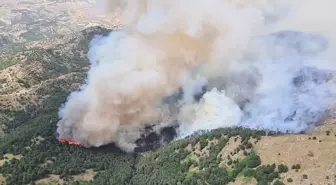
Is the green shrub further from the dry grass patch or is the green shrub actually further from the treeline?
the dry grass patch

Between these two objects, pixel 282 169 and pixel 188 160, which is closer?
pixel 282 169

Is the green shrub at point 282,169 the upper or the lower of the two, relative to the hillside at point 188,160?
lower

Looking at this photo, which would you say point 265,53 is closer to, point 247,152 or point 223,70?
point 223,70

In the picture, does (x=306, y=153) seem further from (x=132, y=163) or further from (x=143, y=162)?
(x=132, y=163)

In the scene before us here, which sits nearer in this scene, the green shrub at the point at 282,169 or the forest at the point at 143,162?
the green shrub at the point at 282,169

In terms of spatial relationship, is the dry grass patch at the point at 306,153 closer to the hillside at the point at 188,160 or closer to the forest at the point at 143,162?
the hillside at the point at 188,160

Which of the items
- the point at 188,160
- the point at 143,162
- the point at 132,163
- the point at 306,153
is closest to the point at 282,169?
the point at 306,153

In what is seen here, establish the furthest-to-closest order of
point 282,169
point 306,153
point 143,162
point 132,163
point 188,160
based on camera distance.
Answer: point 132,163
point 143,162
point 188,160
point 306,153
point 282,169

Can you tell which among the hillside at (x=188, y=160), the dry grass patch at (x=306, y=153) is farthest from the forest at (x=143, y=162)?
the dry grass patch at (x=306, y=153)

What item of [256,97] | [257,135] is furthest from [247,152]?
[256,97]

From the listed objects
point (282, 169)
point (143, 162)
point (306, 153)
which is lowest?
point (282, 169)

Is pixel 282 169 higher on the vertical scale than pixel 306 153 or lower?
lower
